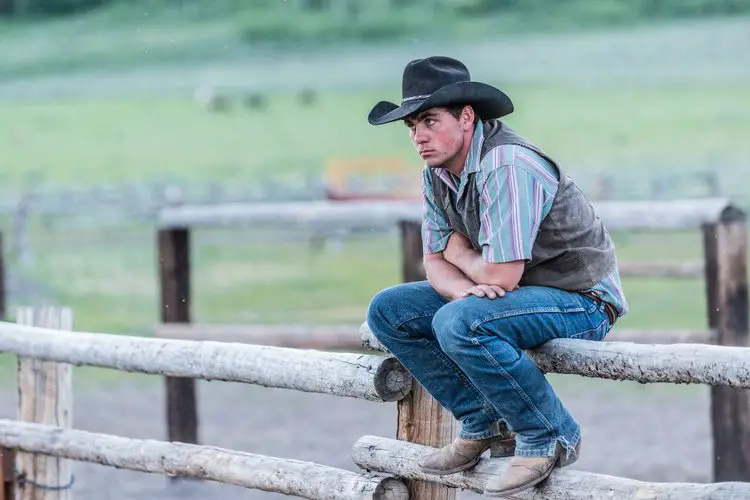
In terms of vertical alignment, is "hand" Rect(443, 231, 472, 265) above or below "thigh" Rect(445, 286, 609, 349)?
above

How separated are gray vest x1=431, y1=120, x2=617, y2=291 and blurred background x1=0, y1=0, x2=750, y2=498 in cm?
1262

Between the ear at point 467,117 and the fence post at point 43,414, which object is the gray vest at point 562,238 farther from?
the fence post at point 43,414

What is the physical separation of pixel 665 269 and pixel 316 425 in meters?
2.69

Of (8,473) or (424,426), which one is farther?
(8,473)

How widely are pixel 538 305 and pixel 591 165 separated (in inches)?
560

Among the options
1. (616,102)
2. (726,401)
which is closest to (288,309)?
(616,102)

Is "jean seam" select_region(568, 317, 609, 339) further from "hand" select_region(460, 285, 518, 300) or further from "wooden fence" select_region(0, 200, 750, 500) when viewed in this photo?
"hand" select_region(460, 285, 518, 300)

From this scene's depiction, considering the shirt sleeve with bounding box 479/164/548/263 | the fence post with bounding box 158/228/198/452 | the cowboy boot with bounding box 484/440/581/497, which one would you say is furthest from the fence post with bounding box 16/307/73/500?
the shirt sleeve with bounding box 479/164/548/263

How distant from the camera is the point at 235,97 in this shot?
18.8m

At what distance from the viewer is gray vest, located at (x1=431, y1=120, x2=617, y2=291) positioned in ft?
10.5

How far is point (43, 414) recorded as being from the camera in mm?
4961

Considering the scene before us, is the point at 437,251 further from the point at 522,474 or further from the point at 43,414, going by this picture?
the point at 43,414

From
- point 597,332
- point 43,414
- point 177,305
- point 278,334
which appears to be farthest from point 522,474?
point 177,305

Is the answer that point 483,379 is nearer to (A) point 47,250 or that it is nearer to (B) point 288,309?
(B) point 288,309
